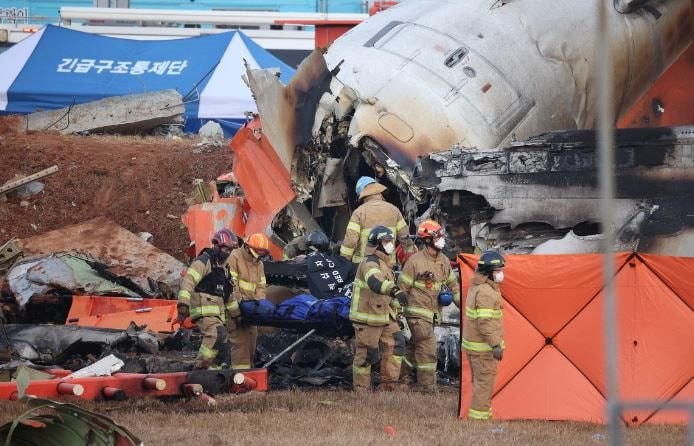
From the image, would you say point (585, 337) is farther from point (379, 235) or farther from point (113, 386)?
point (113, 386)

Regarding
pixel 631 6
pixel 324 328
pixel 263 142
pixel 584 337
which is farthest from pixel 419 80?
pixel 584 337

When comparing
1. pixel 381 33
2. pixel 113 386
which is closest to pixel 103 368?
pixel 113 386

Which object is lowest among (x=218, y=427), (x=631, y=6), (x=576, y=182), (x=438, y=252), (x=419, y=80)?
(x=218, y=427)

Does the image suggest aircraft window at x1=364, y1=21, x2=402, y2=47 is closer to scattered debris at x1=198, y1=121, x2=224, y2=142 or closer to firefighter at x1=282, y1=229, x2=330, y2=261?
firefighter at x1=282, y1=229, x2=330, y2=261

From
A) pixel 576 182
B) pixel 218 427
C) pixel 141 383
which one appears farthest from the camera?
pixel 576 182

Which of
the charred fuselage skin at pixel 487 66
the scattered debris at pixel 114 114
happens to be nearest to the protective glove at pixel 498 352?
the charred fuselage skin at pixel 487 66

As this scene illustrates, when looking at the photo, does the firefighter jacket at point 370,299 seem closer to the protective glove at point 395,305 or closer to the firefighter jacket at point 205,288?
the protective glove at point 395,305

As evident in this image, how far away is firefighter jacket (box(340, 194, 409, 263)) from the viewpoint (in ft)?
36.6

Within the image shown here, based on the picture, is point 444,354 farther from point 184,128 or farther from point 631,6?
point 184,128

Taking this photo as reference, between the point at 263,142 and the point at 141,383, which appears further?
the point at 263,142

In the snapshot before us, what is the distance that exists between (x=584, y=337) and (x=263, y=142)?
6.40 meters

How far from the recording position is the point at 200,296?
9.94 metres

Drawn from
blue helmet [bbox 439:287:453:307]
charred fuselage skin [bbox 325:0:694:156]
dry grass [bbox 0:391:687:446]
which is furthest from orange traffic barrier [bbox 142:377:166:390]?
charred fuselage skin [bbox 325:0:694:156]

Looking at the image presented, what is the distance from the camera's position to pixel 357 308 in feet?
31.8
